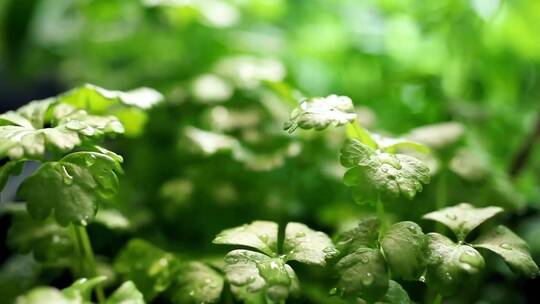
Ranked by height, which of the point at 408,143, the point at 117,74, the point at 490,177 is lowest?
the point at 117,74

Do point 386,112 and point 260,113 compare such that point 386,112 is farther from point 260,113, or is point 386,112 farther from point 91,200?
point 91,200

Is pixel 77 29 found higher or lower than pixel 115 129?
lower

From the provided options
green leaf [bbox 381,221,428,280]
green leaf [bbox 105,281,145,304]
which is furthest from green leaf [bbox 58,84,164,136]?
green leaf [bbox 381,221,428,280]

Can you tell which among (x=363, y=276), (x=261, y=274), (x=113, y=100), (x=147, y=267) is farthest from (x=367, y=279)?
(x=113, y=100)

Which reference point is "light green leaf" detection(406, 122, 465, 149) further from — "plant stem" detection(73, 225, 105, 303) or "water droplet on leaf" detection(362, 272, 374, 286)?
"plant stem" detection(73, 225, 105, 303)

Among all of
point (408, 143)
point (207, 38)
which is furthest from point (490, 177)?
point (207, 38)
